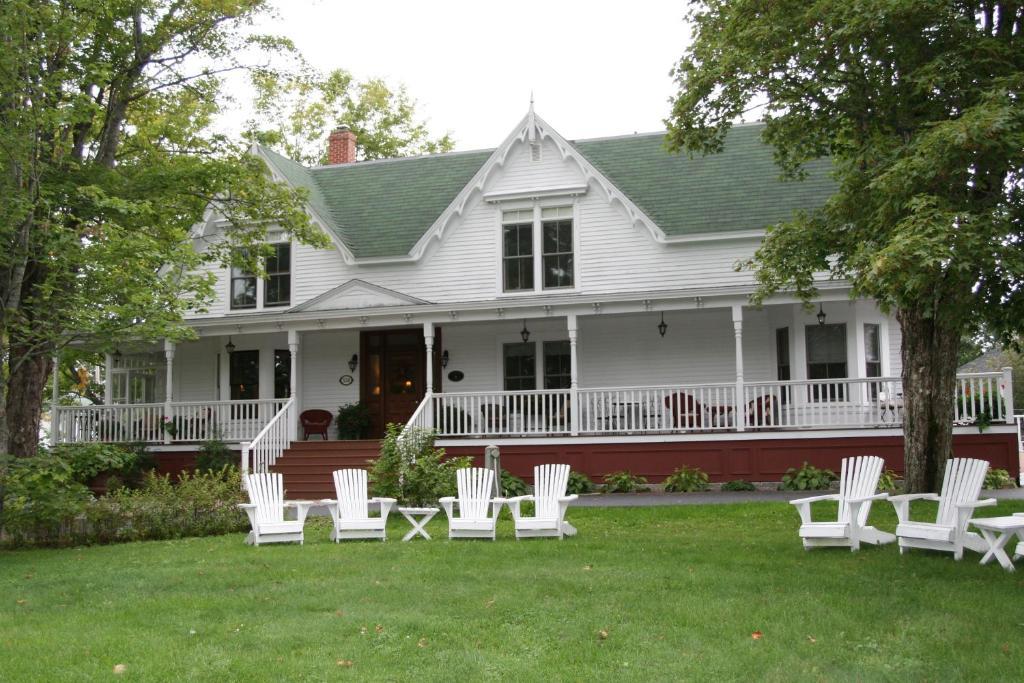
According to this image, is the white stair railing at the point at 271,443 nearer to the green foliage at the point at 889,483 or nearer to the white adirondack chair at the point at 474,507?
the white adirondack chair at the point at 474,507

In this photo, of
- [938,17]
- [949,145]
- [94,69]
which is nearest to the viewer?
[949,145]

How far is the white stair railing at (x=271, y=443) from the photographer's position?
18.3 metres

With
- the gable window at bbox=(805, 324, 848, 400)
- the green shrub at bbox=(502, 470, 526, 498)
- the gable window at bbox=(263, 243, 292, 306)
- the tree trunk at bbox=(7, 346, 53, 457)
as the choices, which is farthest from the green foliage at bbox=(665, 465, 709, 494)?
the tree trunk at bbox=(7, 346, 53, 457)

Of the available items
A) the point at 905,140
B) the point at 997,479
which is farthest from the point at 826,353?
the point at 905,140

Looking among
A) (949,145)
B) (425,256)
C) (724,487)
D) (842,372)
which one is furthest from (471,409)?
(949,145)

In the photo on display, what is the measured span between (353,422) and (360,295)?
8.83 feet

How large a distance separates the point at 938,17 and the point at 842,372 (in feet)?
34.5

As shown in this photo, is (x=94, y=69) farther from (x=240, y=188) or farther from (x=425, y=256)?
(x=425, y=256)

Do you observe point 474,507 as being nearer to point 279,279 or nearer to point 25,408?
point 25,408

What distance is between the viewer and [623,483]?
710 inches

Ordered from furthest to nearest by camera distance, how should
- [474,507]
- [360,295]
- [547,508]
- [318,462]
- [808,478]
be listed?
1. [360,295]
2. [318,462]
3. [808,478]
4. [474,507]
5. [547,508]

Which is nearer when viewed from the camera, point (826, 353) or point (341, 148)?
point (826, 353)

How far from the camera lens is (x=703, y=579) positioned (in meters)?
8.81

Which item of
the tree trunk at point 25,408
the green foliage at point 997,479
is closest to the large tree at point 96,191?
the tree trunk at point 25,408
